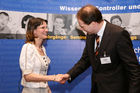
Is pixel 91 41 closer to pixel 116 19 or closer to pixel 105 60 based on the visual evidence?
pixel 105 60

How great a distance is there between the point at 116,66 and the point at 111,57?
12cm

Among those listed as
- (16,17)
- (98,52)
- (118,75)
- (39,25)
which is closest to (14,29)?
(16,17)

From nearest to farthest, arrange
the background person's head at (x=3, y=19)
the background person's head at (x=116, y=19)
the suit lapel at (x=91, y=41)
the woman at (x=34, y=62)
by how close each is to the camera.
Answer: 1. the suit lapel at (x=91, y=41)
2. the woman at (x=34, y=62)
3. the background person's head at (x=3, y=19)
4. the background person's head at (x=116, y=19)

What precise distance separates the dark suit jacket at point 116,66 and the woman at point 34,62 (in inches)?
24.4

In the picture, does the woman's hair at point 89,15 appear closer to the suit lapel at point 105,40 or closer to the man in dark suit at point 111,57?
the man in dark suit at point 111,57

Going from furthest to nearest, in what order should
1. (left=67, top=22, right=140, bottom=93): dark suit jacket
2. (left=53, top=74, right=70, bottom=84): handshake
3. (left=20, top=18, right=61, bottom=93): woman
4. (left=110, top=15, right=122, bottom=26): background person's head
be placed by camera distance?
1. (left=110, top=15, right=122, bottom=26): background person's head
2. (left=53, top=74, right=70, bottom=84): handshake
3. (left=20, top=18, right=61, bottom=93): woman
4. (left=67, top=22, right=140, bottom=93): dark suit jacket

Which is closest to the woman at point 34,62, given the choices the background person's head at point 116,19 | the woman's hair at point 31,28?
the woman's hair at point 31,28

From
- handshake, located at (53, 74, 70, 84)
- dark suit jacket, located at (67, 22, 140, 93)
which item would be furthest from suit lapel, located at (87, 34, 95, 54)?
handshake, located at (53, 74, 70, 84)

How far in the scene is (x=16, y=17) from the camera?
3.25 metres

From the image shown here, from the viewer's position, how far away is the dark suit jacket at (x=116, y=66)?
177 cm

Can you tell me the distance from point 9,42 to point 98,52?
1.88 meters

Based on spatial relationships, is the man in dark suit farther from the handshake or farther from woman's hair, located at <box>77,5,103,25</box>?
the handshake

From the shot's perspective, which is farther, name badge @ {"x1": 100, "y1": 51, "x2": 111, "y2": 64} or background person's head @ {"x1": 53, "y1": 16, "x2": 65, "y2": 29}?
background person's head @ {"x1": 53, "y1": 16, "x2": 65, "y2": 29}

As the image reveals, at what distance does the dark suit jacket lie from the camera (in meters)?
1.77
